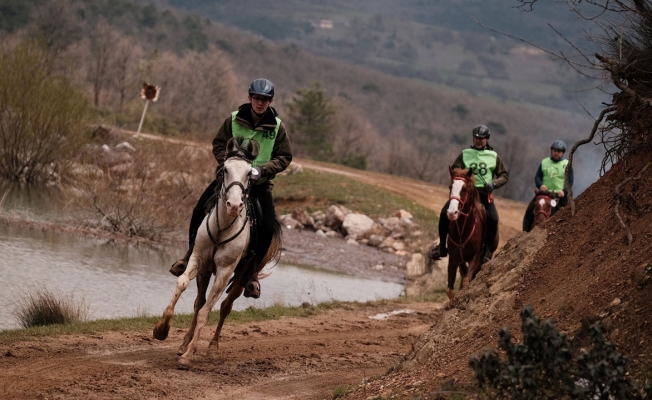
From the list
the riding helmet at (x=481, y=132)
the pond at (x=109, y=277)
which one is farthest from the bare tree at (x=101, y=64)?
the riding helmet at (x=481, y=132)

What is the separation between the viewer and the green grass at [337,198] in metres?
39.5

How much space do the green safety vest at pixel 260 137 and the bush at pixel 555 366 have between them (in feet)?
19.3

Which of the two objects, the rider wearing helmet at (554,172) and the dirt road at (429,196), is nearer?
the rider wearing helmet at (554,172)

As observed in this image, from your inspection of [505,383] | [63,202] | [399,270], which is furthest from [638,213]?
[399,270]

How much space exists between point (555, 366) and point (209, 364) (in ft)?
19.3

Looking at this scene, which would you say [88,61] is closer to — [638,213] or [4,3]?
[4,3]

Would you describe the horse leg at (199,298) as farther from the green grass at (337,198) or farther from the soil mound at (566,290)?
the green grass at (337,198)

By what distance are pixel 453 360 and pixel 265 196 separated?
4.01 metres

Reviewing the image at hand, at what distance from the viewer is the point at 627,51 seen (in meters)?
10.2

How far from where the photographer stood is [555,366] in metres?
6.25

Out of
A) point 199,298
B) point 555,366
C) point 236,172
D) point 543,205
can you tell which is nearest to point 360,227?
point 543,205

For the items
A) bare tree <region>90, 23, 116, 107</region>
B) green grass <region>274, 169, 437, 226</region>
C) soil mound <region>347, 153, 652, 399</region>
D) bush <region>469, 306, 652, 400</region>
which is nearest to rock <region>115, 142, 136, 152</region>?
green grass <region>274, 169, 437, 226</region>

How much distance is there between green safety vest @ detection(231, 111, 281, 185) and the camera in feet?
38.5

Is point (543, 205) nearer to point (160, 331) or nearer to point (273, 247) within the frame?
point (273, 247)
